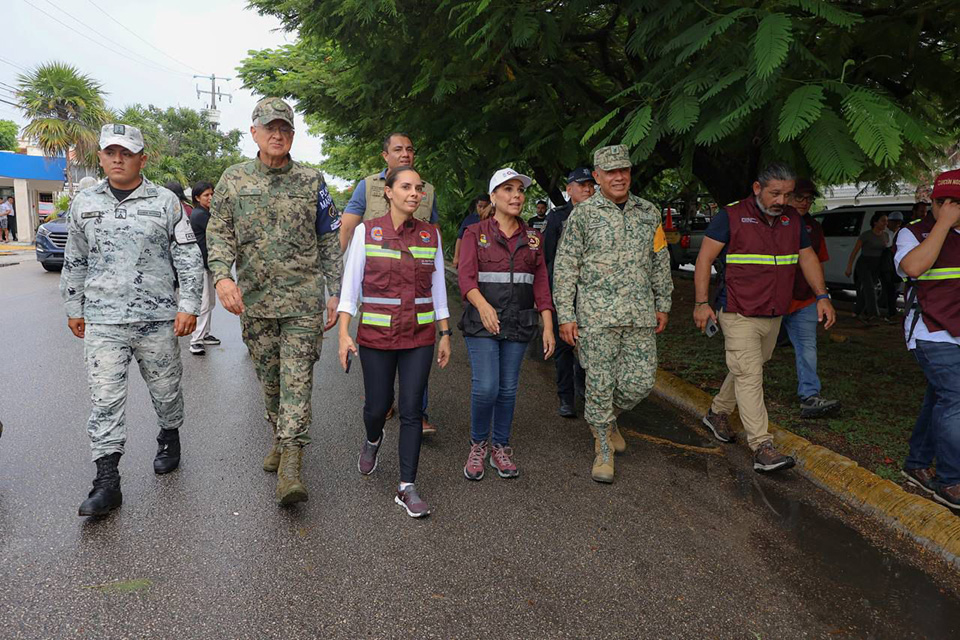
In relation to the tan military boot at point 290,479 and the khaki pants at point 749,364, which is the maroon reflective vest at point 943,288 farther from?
the tan military boot at point 290,479

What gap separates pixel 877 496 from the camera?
381cm

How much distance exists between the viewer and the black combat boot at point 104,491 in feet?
11.0

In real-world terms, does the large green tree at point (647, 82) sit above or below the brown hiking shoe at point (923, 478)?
above

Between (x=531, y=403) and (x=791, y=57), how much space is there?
3752 mm

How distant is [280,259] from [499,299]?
132 centimetres

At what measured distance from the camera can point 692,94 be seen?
3.46 m

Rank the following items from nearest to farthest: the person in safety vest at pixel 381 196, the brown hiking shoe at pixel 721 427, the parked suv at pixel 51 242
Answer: the person in safety vest at pixel 381 196 → the brown hiking shoe at pixel 721 427 → the parked suv at pixel 51 242

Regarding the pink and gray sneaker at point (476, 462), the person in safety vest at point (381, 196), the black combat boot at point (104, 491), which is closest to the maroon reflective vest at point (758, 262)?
the pink and gray sneaker at point (476, 462)

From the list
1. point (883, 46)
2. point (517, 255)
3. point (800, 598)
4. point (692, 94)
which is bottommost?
point (800, 598)

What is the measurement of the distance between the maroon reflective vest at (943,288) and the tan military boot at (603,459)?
1962 millimetres

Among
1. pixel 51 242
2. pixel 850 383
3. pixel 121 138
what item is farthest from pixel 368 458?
pixel 51 242

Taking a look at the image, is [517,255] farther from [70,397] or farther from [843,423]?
[70,397]

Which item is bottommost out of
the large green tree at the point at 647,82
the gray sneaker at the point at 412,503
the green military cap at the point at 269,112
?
the gray sneaker at the point at 412,503

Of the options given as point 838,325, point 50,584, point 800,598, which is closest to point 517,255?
point 800,598
